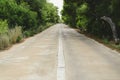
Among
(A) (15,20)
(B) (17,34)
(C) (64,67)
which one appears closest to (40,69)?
(C) (64,67)

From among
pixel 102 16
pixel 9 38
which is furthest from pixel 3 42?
pixel 102 16

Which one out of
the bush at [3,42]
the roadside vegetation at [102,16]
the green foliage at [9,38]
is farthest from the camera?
the roadside vegetation at [102,16]

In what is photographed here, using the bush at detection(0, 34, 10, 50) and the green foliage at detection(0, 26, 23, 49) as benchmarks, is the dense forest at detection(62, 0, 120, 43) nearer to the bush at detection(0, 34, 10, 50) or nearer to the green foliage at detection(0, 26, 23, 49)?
the green foliage at detection(0, 26, 23, 49)

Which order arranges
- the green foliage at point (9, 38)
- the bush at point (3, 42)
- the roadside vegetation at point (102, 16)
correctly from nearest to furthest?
the bush at point (3, 42) < the green foliage at point (9, 38) < the roadside vegetation at point (102, 16)

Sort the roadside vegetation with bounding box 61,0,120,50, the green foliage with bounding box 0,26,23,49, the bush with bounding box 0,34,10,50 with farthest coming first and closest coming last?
the roadside vegetation with bounding box 61,0,120,50, the green foliage with bounding box 0,26,23,49, the bush with bounding box 0,34,10,50

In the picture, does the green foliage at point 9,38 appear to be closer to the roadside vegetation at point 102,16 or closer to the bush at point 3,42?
the bush at point 3,42

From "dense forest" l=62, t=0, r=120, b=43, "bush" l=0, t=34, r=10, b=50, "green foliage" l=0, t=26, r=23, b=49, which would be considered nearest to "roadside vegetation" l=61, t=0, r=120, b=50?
"dense forest" l=62, t=0, r=120, b=43

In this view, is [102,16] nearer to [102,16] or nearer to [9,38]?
[102,16]

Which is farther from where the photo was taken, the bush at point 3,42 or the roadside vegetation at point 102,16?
the roadside vegetation at point 102,16

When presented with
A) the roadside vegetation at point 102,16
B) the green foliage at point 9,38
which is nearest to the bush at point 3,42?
the green foliage at point 9,38

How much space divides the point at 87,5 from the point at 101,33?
5.38 metres

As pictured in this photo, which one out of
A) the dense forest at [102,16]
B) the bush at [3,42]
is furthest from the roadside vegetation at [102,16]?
the bush at [3,42]

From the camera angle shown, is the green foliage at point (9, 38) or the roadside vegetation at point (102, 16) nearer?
the green foliage at point (9, 38)

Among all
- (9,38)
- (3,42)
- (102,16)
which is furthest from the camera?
(102,16)
